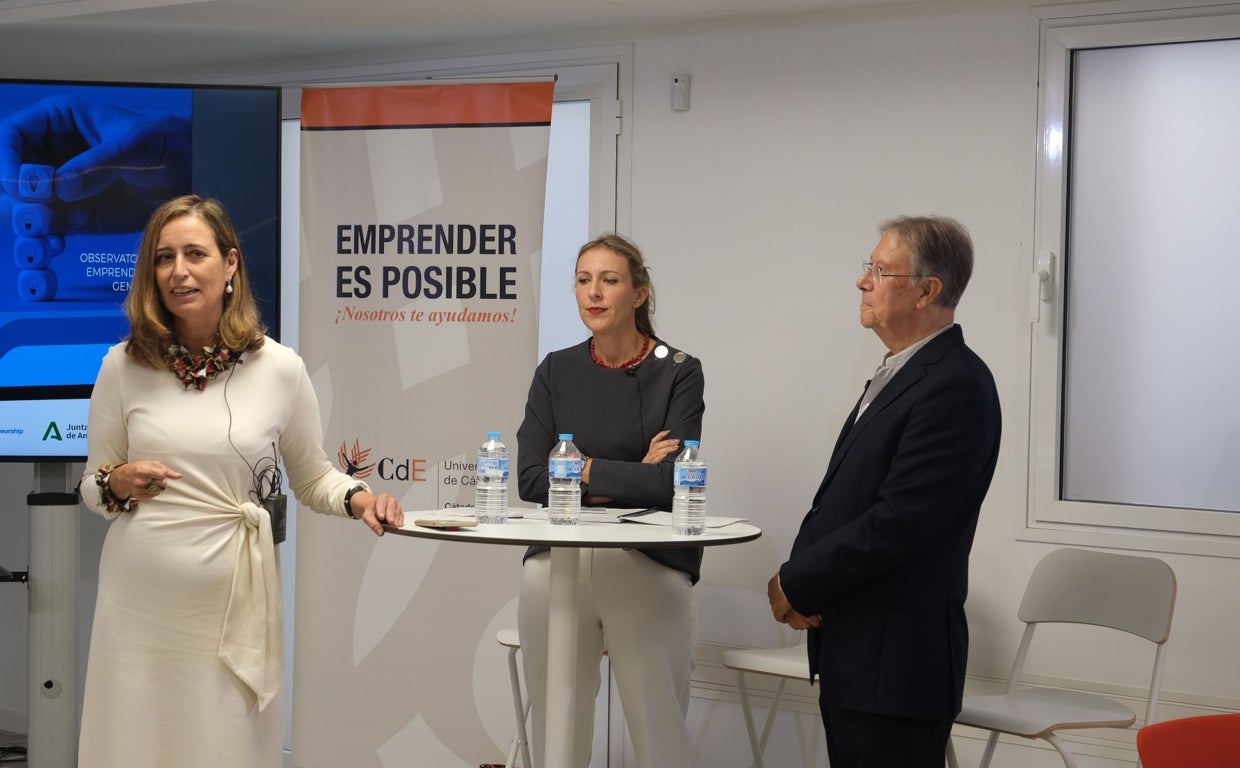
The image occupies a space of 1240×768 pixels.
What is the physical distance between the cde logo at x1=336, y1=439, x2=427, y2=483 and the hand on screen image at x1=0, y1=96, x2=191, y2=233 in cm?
110

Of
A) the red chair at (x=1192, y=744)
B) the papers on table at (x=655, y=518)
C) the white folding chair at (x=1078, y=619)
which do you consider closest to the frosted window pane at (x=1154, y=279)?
the white folding chair at (x=1078, y=619)

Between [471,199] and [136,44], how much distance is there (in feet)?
5.55

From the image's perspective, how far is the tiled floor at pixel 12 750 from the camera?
486 centimetres

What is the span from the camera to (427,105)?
4.52 meters

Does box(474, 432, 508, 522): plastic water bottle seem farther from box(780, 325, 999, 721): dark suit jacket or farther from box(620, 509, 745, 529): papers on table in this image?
box(780, 325, 999, 721): dark suit jacket

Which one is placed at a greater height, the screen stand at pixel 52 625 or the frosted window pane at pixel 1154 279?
the frosted window pane at pixel 1154 279

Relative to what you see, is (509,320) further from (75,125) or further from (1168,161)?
(1168,161)

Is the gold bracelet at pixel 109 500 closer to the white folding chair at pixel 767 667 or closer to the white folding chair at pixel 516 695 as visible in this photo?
the white folding chair at pixel 516 695

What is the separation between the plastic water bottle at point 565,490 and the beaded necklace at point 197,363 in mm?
773

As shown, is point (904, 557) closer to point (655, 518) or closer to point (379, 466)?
point (655, 518)

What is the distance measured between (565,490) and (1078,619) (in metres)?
1.73

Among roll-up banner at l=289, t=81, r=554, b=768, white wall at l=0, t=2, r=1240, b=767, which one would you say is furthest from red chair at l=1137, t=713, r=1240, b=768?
roll-up banner at l=289, t=81, r=554, b=768

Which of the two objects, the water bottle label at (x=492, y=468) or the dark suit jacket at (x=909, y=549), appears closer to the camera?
the dark suit jacket at (x=909, y=549)

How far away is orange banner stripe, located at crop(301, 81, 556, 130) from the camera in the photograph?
4.41 metres
